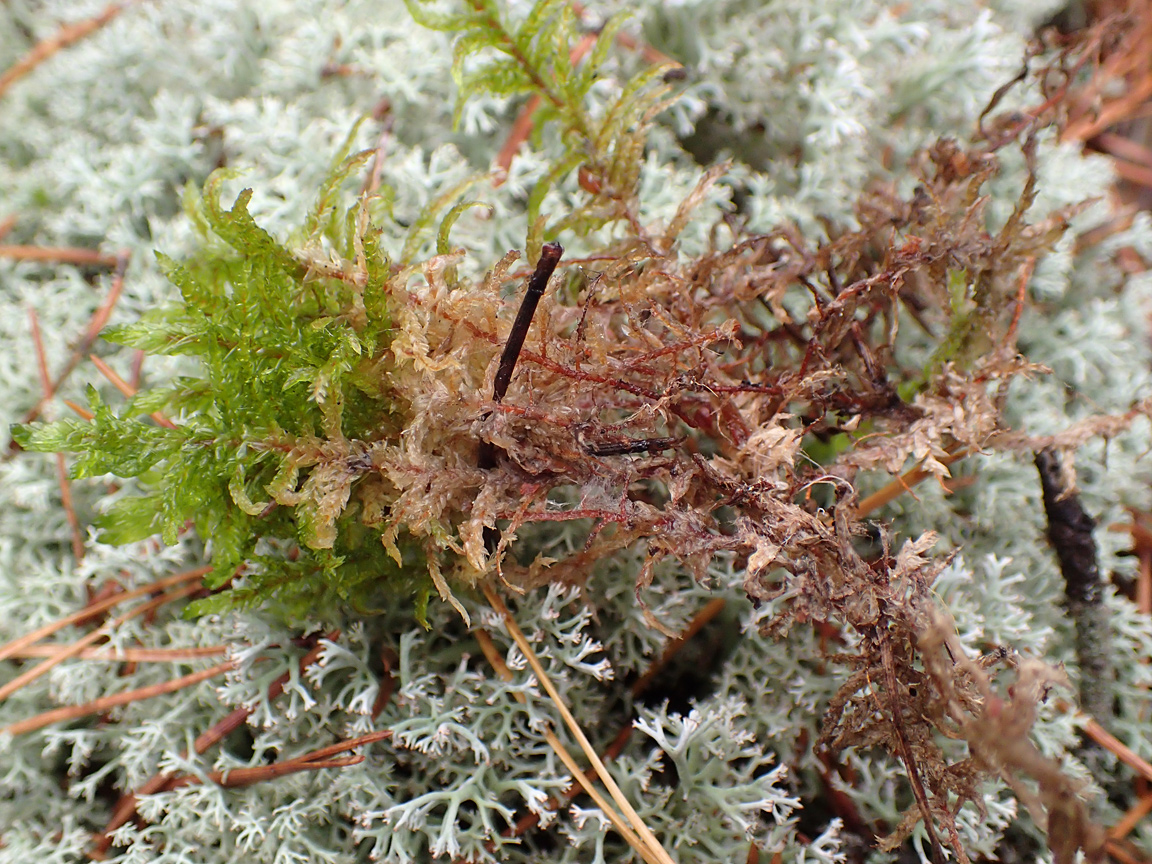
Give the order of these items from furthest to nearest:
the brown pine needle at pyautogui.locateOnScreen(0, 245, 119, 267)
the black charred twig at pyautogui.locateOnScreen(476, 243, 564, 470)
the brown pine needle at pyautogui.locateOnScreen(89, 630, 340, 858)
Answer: the brown pine needle at pyautogui.locateOnScreen(0, 245, 119, 267), the brown pine needle at pyautogui.locateOnScreen(89, 630, 340, 858), the black charred twig at pyautogui.locateOnScreen(476, 243, 564, 470)

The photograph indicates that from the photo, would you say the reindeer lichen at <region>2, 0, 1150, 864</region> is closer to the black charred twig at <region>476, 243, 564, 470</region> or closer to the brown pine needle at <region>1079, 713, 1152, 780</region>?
the black charred twig at <region>476, 243, 564, 470</region>

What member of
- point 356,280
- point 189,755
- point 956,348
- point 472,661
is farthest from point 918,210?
point 189,755

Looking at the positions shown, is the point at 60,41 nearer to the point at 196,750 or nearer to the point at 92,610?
the point at 92,610

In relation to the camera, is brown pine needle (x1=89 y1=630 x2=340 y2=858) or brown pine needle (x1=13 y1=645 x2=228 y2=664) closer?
brown pine needle (x1=89 y1=630 x2=340 y2=858)

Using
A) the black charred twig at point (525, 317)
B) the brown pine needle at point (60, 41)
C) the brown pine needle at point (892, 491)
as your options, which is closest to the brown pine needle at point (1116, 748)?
the brown pine needle at point (892, 491)

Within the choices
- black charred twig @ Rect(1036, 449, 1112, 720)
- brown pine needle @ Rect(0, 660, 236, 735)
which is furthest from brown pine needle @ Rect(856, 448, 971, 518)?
brown pine needle @ Rect(0, 660, 236, 735)

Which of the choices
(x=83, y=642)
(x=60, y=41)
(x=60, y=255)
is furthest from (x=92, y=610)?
(x=60, y=41)
